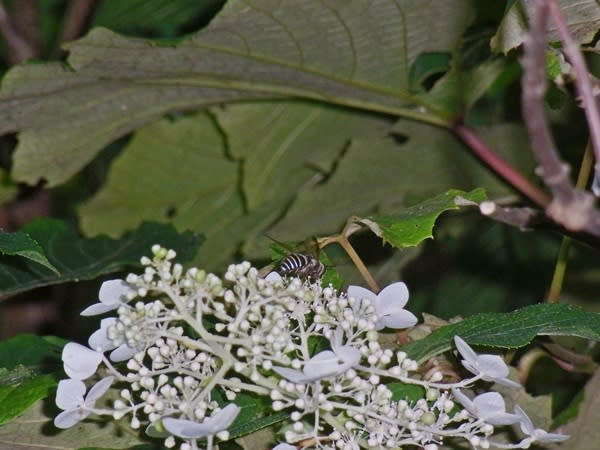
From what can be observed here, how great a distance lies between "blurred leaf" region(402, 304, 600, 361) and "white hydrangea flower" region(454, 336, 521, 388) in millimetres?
20

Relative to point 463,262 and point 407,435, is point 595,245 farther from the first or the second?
point 463,262

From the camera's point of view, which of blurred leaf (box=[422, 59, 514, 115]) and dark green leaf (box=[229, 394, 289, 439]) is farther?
blurred leaf (box=[422, 59, 514, 115])

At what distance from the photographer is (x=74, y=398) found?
2.07 ft

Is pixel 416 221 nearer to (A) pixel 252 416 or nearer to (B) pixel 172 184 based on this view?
(A) pixel 252 416

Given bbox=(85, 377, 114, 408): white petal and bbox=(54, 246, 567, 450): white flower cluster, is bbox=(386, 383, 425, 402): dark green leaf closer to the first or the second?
bbox=(54, 246, 567, 450): white flower cluster

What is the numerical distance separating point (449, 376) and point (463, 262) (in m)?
0.75

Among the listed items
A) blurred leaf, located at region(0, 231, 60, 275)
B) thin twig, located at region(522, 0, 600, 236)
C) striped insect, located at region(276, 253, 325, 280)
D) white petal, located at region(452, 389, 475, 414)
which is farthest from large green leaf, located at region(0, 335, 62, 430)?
thin twig, located at region(522, 0, 600, 236)

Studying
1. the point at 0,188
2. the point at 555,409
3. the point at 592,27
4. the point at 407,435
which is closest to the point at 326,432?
the point at 407,435

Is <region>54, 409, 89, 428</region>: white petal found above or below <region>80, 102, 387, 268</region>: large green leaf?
above

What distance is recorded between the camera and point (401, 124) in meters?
1.24

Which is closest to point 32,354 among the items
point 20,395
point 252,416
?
point 20,395

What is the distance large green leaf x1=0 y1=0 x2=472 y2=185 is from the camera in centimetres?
102

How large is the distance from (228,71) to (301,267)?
464 mm

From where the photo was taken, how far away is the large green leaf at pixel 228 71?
102cm
